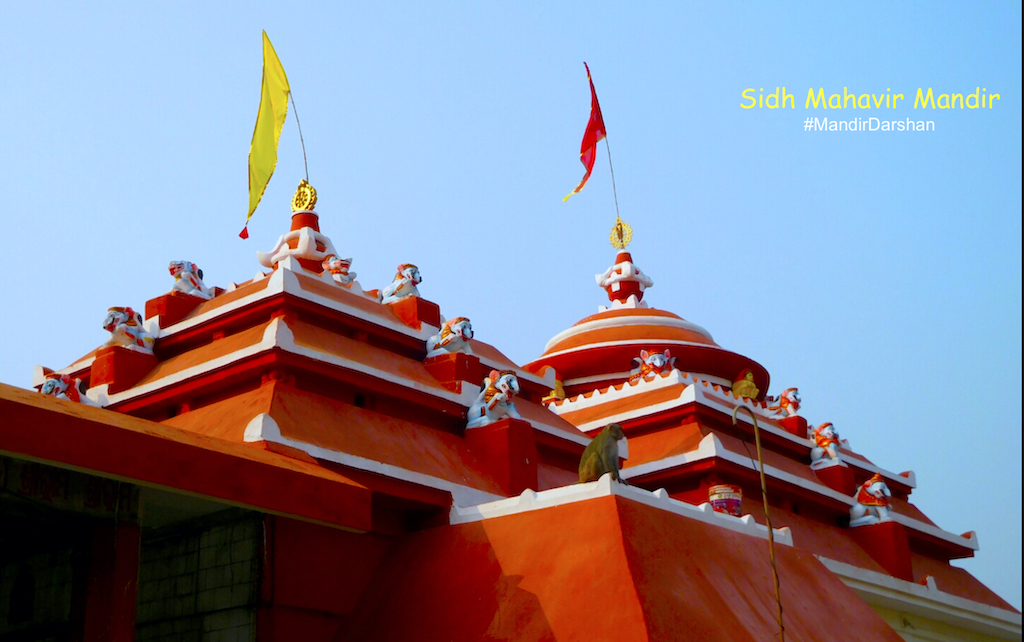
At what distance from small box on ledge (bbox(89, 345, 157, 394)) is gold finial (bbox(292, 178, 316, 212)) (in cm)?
394

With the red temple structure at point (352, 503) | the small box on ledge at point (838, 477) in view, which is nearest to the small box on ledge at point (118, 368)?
the red temple structure at point (352, 503)

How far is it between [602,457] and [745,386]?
946cm

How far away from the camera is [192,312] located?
1449cm

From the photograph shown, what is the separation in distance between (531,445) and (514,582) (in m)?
3.12

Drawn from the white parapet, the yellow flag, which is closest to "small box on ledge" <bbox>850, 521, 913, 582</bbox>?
the white parapet

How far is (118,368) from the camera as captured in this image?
13.4 m

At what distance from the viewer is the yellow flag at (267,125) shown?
51.1 ft

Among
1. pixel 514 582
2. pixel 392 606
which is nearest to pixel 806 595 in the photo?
pixel 514 582

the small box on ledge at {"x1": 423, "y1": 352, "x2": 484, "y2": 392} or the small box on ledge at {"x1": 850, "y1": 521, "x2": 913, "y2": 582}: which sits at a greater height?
the small box on ledge at {"x1": 423, "y1": 352, "x2": 484, "y2": 392}

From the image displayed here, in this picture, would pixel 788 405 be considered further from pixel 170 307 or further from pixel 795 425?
pixel 170 307

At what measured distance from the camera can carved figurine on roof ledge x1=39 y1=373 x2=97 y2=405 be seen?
13250mm

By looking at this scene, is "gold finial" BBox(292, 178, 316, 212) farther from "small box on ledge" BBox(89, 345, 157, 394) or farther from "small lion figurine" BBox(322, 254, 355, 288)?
"small box on ledge" BBox(89, 345, 157, 394)

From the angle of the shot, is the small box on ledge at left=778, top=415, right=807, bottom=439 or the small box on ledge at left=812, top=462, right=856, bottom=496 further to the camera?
the small box on ledge at left=778, top=415, right=807, bottom=439

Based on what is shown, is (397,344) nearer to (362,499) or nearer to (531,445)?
(531,445)
